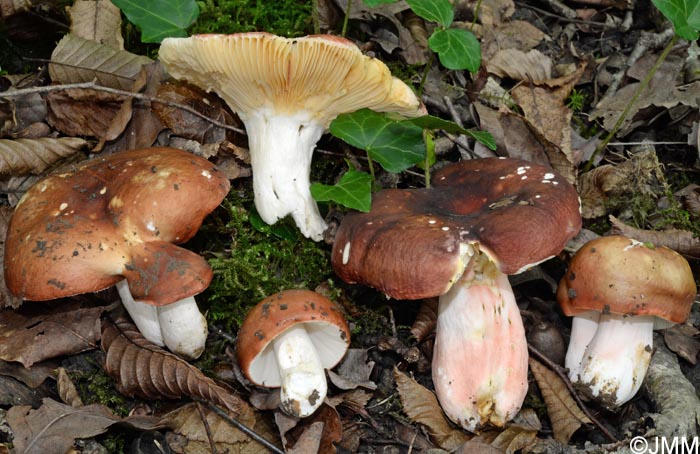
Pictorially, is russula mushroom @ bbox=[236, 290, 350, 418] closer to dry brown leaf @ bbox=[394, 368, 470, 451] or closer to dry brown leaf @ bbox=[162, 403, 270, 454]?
dry brown leaf @ bbox=[162, 403, 270, 454]

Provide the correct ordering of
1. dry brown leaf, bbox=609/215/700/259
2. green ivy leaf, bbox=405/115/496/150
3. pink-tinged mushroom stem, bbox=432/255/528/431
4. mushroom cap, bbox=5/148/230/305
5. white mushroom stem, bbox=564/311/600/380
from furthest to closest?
dry brown leaf, bbox=609/215/700/259 → white mushroom stem, bbox=564/311/600/380 → green ivy leaf, bbox=405/115/496/150 → pink-tinged mushroom stem, bbox=432/255/528/431 → mushroom cap, bbox=5/148/230/305

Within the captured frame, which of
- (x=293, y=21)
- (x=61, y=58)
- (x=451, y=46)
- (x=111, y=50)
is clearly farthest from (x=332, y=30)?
(x=61, y=58)

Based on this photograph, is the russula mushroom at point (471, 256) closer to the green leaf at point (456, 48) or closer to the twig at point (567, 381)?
the twig at point (567, 381)

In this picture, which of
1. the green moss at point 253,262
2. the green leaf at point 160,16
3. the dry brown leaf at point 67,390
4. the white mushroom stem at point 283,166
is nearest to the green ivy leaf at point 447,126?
the white mushroom stem at point 283,166

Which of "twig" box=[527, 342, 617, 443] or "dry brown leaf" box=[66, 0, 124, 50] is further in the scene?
"dry brown leaf" box=[66, 0, 124, 50]

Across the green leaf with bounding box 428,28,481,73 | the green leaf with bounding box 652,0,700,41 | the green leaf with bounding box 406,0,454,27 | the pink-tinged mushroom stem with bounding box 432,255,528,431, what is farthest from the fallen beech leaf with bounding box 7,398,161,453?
the green leaf with bounding box 652,0,700,41

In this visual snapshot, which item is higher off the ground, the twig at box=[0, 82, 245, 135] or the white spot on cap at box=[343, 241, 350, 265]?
the twig at box=[0, 82, 245, 135]

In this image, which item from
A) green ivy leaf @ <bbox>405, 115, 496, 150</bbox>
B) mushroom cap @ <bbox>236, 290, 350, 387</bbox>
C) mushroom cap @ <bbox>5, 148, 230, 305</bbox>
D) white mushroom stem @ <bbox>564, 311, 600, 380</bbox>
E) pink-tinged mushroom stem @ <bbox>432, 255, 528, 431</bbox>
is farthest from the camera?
white mushroom stem @ <bbox>564, 311, 600, 380</bbox>

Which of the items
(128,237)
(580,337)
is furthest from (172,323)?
(580,337)
